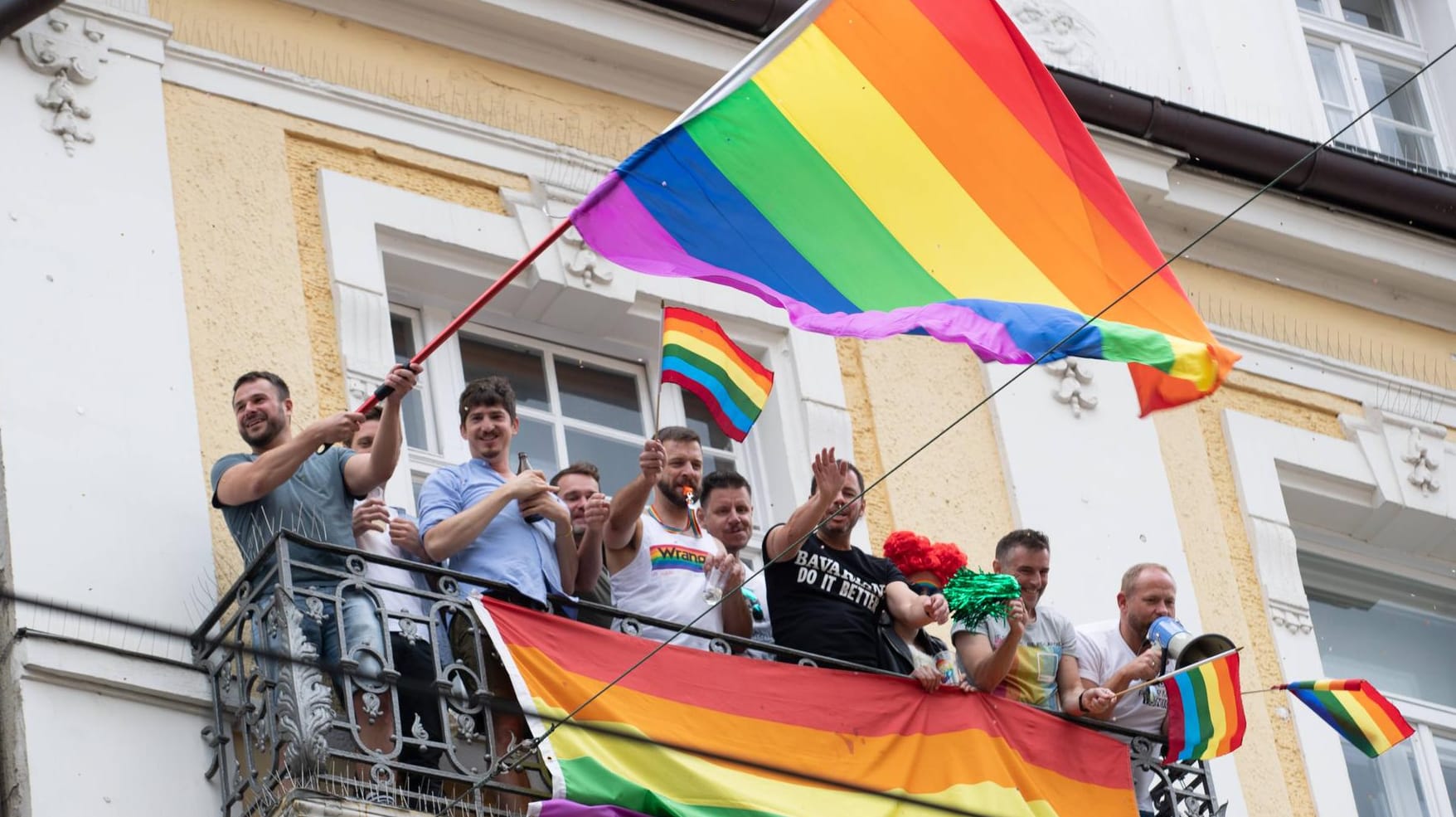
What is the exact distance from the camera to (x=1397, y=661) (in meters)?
12.8

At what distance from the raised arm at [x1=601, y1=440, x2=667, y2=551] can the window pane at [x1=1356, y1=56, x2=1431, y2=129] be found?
6.39m

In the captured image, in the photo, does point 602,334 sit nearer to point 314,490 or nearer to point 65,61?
point 65,61

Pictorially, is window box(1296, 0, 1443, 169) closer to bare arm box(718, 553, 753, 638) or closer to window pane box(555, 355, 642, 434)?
window pane box(555, 355, 642, 434)

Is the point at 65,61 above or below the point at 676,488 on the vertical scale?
above

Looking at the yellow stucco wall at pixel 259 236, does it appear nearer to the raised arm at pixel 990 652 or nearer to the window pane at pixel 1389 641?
the raised arm at pixel 990 652

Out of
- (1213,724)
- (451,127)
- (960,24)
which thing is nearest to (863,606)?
(1213,724)

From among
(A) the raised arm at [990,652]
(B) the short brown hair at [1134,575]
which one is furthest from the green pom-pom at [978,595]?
(B) the short brown hair at [1134,575]

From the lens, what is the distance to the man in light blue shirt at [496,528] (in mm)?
8820

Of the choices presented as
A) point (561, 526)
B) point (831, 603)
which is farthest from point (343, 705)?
point (831, 603)

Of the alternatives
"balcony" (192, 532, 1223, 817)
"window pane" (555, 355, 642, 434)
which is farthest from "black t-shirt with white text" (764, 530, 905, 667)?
"window pane" (555, 355, 642, 434)

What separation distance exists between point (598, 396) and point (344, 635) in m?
2.96

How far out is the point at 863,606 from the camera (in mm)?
9492

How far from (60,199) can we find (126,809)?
96.1 inches

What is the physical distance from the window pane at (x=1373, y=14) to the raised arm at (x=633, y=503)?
6805 mm
